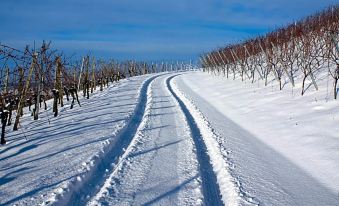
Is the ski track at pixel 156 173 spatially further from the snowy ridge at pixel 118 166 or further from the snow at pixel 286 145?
the snow at pixel 286 145

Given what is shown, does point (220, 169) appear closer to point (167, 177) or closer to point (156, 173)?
point (167, 177)

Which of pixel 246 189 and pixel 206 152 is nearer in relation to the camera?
pixel 246 189

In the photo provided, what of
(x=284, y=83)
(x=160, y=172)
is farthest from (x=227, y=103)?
(x=160, y=172)

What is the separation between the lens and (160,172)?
698cm

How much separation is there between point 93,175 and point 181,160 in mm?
1967

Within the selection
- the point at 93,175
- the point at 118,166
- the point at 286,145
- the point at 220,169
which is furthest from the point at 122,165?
the point at 286,145

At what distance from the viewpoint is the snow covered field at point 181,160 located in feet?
19.0

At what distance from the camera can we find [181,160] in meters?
7.77

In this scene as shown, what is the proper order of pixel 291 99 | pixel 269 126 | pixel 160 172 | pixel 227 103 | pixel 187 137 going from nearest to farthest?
pixel 160 172 < pixel 187 137 < pixel 269 126 < pixel 291 99 < pixel 227 103

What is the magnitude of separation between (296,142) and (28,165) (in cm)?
641

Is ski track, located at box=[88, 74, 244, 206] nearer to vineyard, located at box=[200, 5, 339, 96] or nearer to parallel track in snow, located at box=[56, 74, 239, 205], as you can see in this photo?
parallel track in snow, located at box=[56, 74, 239, 205]

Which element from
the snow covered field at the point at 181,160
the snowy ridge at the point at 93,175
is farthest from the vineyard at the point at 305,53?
the snowy ridge at the point at 93,175

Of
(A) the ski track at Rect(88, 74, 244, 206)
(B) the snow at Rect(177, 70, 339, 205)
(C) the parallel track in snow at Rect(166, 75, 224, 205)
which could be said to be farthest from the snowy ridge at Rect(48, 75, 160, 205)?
(B) the snow at Rect(177, 70, 339, 205)

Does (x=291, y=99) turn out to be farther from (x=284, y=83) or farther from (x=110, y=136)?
(x=110, y=136)
